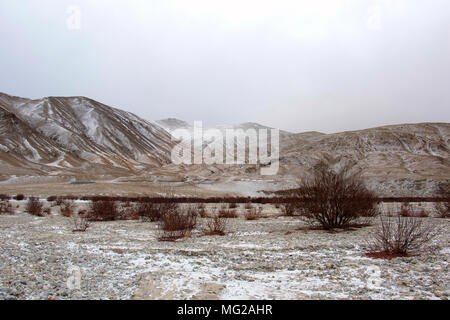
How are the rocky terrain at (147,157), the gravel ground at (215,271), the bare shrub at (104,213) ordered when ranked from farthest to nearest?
the rocky terrain at (147,157), the bare shrub at (104,213), the gravel ground at (215,271)

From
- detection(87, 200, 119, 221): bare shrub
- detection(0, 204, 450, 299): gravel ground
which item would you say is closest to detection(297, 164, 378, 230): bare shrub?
detection(0, 204, 450, 299): gravel ground

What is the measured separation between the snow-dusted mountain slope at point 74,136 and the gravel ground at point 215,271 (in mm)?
77437

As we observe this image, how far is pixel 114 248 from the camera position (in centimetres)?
769

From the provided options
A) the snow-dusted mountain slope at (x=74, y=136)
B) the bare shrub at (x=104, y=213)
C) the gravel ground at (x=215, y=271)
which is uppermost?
the snow-dusted mountain slope at (x=74, y=136)

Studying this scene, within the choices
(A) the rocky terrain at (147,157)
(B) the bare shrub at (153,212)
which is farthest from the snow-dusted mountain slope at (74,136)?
(B) the bare shrub at (153,212)

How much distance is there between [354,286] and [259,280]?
4.45ft

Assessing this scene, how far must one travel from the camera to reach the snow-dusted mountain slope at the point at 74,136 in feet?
279

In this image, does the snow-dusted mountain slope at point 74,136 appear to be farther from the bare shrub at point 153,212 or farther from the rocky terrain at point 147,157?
the bare shrub at point 153,212

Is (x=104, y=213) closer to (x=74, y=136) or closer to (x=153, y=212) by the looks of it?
(x=153, y=212)

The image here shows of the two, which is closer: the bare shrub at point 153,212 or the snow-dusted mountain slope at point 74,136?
the bare shrub at point 153,212

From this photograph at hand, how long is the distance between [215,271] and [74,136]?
10871 centimetres

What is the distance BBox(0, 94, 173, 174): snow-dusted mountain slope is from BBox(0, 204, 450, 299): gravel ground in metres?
77.4

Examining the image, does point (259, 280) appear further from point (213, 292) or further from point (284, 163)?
point (284, 163)
